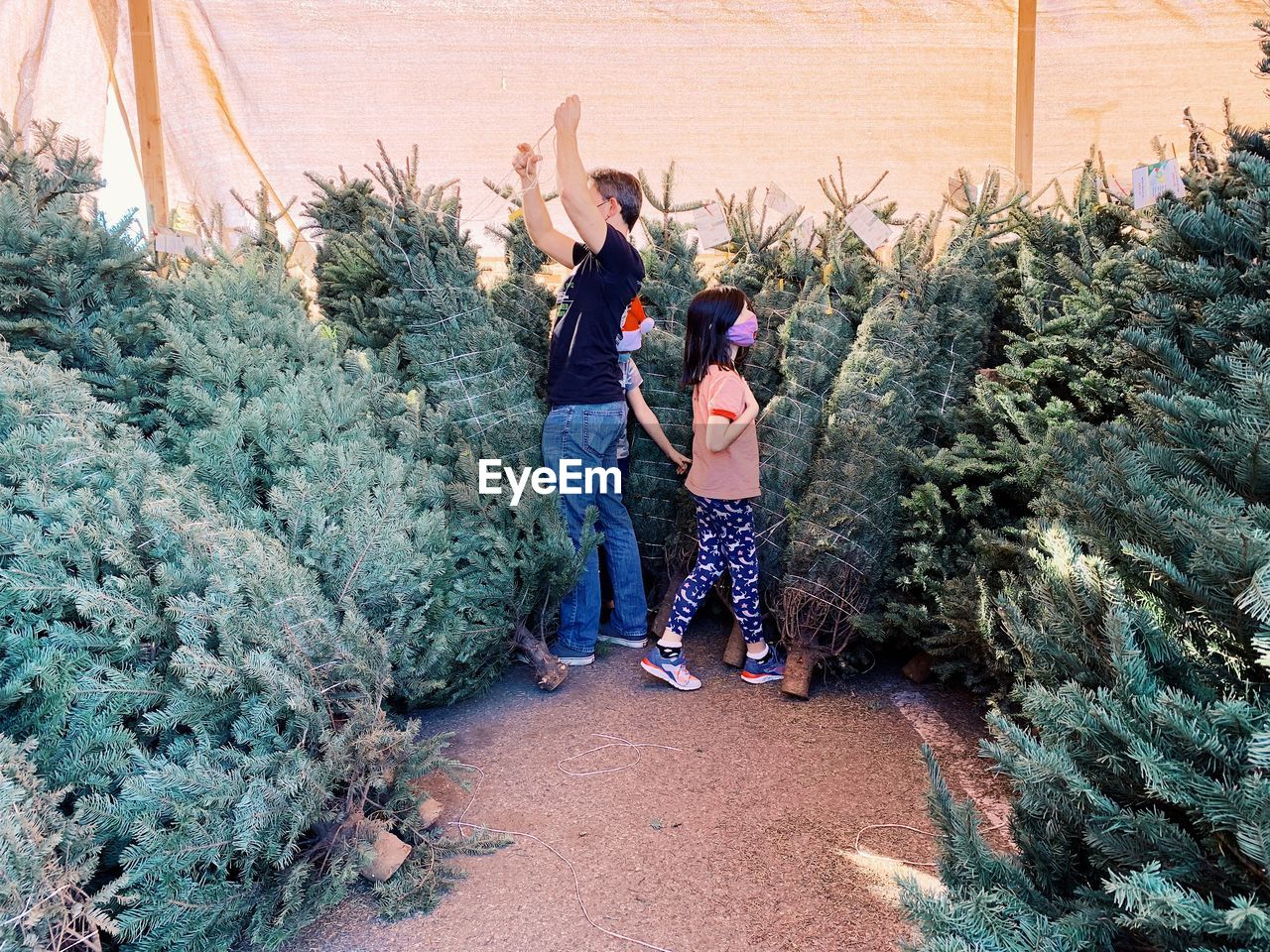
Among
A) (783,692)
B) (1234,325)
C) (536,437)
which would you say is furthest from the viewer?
(536,437)

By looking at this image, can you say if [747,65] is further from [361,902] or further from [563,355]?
[361,902]

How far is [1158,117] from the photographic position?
4988 millimetres

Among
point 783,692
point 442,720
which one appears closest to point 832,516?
point 783,692

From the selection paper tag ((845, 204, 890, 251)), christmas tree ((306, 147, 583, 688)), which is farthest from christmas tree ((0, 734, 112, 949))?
paper tag ((845, 204, 890, 251))

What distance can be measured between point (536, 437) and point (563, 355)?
1.22ft

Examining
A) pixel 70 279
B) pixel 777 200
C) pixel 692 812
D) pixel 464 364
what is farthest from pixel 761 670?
pixel 70 279

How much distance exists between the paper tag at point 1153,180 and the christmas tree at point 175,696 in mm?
3342

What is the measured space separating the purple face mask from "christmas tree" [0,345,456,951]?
1.96 m

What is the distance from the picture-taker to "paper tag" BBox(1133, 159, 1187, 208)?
334 cm

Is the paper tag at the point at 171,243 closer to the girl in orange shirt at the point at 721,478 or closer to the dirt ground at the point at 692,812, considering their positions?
the girl in orange shirt at the point at 721,478

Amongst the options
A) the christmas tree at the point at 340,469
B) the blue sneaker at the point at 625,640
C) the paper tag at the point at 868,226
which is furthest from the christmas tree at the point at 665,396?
the christmas tree at the point at 340,469

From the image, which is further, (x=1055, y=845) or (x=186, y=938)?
(x=186, y=938)

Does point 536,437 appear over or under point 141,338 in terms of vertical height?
under

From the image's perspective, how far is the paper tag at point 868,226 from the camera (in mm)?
3961
